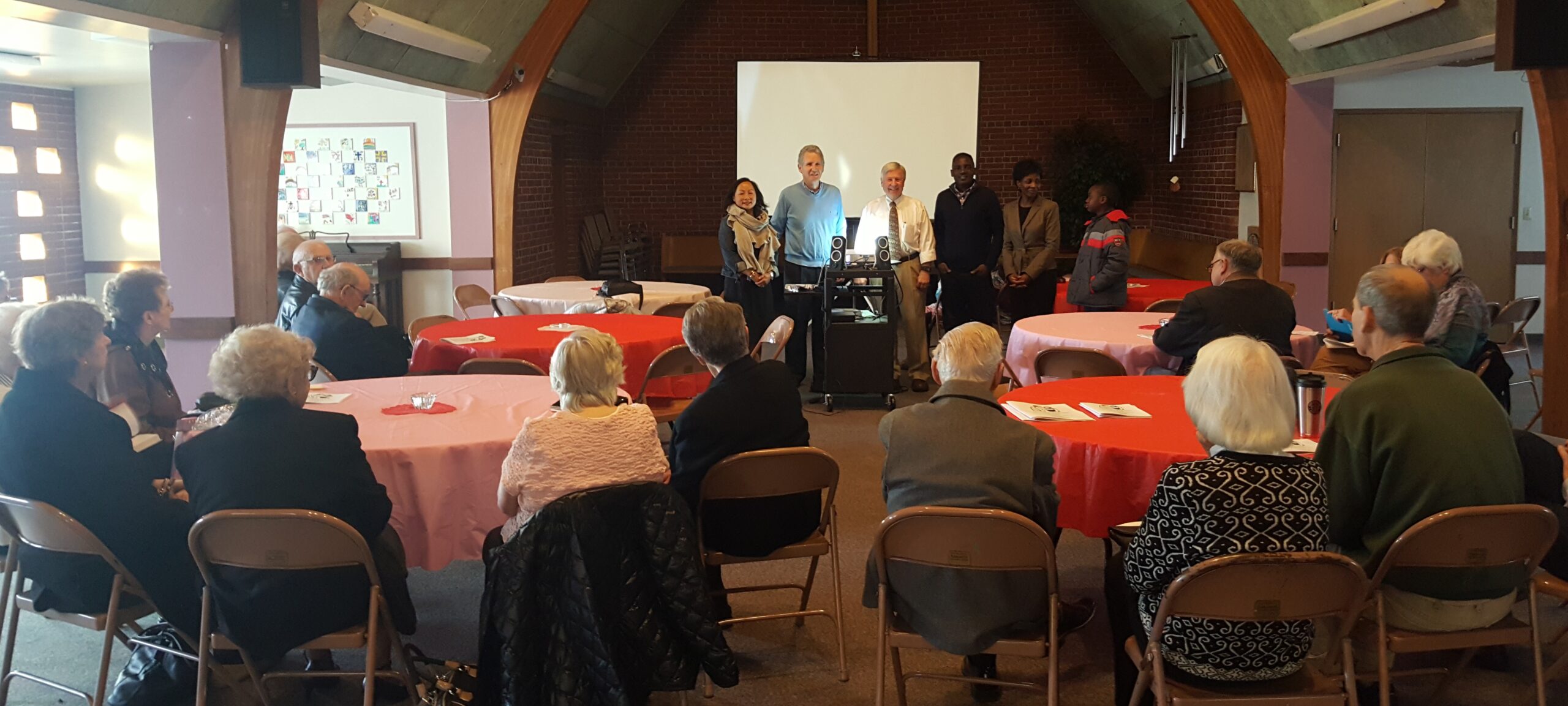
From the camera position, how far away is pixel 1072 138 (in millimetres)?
12781

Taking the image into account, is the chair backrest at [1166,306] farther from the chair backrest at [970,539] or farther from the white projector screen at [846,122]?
the white projector screen at [846,122]

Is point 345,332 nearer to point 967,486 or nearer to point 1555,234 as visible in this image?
point 967,486

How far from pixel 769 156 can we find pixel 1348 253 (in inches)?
211

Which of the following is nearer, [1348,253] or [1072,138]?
[1348,253]

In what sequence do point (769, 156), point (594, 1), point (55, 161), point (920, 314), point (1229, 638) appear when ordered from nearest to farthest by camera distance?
point (1229, 638), point (920, 314), point (55, 161), point (594, 1), point (769, 156)

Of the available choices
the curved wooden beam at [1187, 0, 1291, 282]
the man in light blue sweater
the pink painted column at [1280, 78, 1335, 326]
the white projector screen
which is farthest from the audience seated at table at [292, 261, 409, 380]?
the white projector screen

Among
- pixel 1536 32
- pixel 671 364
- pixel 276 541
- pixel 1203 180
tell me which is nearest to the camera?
pixel 276 541

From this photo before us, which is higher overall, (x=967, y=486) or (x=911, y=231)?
(x=911, y=231)

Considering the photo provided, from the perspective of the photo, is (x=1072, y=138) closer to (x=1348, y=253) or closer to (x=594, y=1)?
(x=1348, y=253)

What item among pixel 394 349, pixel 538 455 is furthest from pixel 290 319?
pixel 538 455

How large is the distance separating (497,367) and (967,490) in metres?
2.60

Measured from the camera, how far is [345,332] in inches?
197

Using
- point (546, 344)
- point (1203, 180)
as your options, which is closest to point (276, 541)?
point (546, 344)

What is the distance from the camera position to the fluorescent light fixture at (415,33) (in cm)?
669
